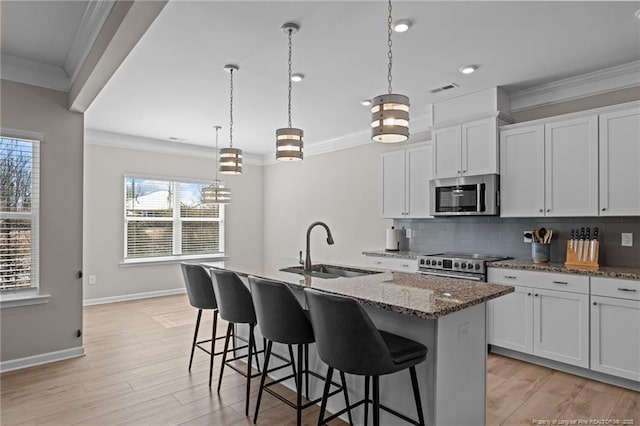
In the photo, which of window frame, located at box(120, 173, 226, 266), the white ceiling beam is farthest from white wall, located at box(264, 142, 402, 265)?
the white ceiling beam

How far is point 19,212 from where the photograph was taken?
3484 millimetres

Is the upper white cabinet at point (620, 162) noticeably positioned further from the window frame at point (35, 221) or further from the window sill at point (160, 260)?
the window sill at point (160, 260)

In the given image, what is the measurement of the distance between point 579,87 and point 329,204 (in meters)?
3.87

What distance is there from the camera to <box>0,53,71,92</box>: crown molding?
3365 mm

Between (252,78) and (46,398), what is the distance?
324 cm

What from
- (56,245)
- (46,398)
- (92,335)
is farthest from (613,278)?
(92,335)

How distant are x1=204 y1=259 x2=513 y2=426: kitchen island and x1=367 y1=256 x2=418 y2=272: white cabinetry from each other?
2.05 metres

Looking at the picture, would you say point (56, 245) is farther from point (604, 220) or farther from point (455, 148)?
point (604, 220)

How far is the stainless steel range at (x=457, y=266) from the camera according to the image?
378cm

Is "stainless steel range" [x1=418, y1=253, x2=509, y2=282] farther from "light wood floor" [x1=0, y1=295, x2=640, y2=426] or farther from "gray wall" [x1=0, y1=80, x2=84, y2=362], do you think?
"gray wall" [x1=0, y1=80, x2=84, y2=362]

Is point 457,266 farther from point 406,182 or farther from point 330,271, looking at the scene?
point 330,271

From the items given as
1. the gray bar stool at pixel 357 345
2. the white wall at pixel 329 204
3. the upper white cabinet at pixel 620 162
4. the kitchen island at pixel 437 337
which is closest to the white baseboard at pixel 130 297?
the white wall at pixel 329 204

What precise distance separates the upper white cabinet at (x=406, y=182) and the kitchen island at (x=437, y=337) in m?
2.45

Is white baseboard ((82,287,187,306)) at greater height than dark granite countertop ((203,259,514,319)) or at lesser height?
lesser
